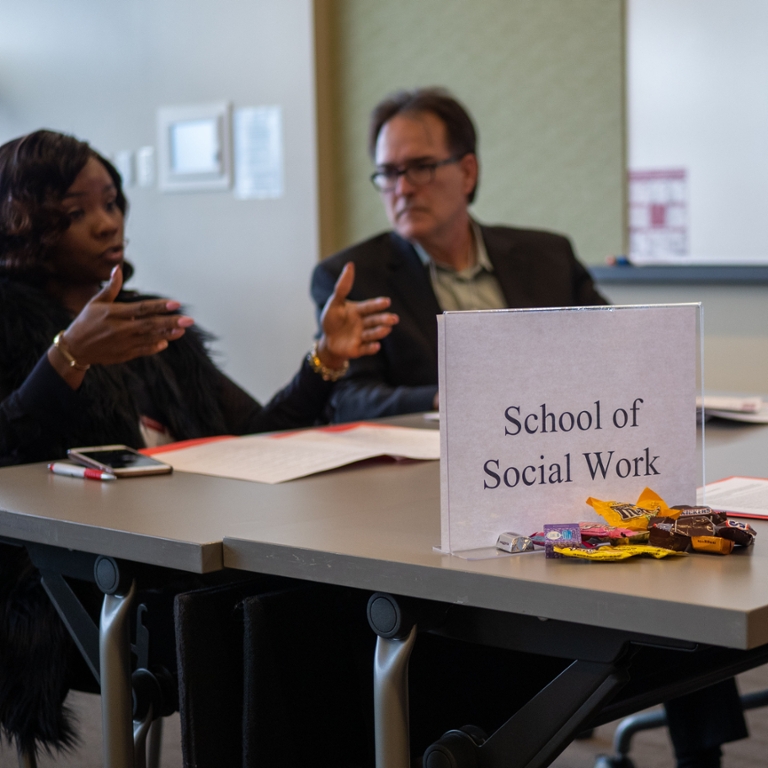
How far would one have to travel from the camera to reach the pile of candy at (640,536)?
2.52ft

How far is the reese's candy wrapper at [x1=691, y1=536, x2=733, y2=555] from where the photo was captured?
78cm

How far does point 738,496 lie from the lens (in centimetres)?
104

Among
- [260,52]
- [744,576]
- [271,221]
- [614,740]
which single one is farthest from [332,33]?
[744,576]

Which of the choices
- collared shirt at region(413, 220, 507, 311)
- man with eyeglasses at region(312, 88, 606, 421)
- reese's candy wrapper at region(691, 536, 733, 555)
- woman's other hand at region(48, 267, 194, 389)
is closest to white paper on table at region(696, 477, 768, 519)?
reese's candy wrapper at region(691, 536, 733, 555)

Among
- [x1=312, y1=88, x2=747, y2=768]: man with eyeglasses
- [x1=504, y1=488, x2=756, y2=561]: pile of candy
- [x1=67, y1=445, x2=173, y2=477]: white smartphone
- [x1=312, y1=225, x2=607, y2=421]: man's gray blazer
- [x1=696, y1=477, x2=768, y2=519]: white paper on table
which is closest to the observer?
[x1=504, y1=488, x2=756, y2=561]: pile of candy

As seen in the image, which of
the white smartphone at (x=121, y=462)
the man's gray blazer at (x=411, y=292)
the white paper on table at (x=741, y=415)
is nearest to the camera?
the white smartphone at (x=121, y=462)

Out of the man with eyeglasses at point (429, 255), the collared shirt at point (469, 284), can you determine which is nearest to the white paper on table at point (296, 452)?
the man with eyeglasses at point (429, 255)

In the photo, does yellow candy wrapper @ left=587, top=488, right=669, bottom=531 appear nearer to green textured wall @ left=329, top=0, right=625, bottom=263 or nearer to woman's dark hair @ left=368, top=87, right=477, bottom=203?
woman's dark hair @ left=368, top=87, right=477, bottom=203

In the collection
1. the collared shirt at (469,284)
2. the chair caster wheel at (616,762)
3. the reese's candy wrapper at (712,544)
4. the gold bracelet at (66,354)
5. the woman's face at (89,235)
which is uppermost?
the woman's face at (89,235)

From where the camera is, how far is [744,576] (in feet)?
2.35

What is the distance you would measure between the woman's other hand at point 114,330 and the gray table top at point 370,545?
154 millimetres

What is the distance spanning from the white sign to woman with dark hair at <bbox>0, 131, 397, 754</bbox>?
2.12ft

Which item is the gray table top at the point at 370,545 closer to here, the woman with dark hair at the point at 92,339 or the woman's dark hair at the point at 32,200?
the woman with dark hair at the point at 92,339

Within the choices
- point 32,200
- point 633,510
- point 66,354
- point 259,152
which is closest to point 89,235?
point 32,200
